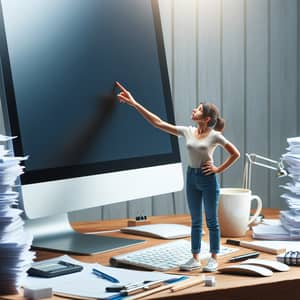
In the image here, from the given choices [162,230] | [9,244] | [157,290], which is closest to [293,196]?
[162,230]

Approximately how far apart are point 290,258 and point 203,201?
0.19 meters

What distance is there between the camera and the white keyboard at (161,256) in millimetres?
1318

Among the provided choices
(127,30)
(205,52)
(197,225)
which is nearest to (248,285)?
(197,225)

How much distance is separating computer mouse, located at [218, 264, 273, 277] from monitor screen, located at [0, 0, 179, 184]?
38 centimetres

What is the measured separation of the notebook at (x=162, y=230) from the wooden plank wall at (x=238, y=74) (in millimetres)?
692

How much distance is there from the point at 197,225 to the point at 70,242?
1.10 feet

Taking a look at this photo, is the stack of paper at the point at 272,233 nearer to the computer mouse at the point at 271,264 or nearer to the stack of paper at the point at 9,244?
the computer mouse at the point at 271,264

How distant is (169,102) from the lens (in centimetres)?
176

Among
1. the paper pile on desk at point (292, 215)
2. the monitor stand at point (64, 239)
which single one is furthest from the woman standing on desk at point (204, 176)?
the paper pile on desk at point (292, 215)

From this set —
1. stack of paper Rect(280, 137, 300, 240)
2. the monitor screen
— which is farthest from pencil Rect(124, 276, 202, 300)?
stack of paper Rect(280, 137, 300, 240)

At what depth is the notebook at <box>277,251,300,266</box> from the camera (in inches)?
52.6

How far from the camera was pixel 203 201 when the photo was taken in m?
1.31

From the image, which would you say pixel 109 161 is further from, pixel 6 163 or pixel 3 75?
pixel 6 163

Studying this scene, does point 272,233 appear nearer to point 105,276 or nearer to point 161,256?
point 161,256
